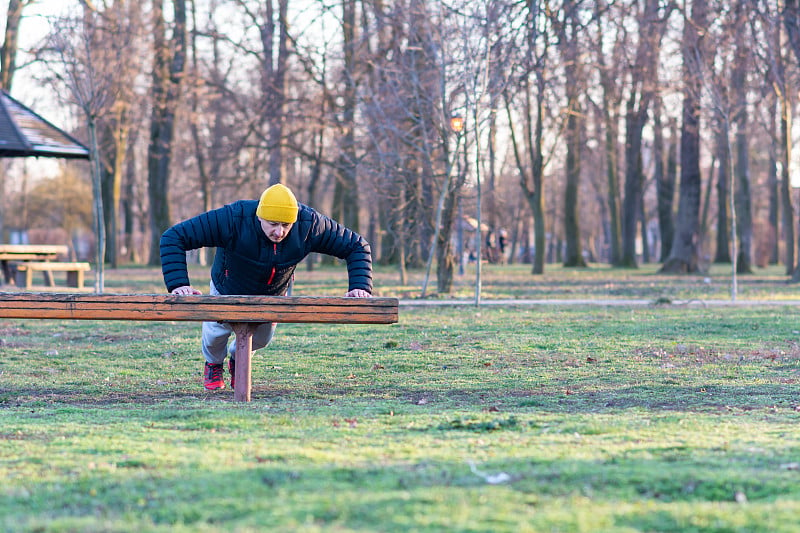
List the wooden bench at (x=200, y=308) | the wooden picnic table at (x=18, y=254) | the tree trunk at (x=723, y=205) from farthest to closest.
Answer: the tree trunk at (x=723, y=205) < the wooden picnic table at (x=18, y=254) < the wooden bench at (x=200, y=308)

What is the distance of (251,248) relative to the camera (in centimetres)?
685

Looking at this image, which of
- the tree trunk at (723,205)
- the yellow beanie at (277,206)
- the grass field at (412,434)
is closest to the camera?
the grass field at (412,434)

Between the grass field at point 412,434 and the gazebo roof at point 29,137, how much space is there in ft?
25.0

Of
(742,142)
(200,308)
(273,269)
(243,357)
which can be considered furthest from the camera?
(742,142)

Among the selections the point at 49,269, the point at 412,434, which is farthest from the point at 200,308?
the point at 49,269

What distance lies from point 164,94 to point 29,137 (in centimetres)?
1420

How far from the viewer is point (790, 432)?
215 inches

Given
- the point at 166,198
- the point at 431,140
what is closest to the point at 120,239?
the point at 166,198

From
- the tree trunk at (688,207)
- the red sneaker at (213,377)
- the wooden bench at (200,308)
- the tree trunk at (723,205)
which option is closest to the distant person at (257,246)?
the red sneaker at (213,377)

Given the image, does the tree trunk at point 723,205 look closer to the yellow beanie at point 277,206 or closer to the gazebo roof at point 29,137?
the gazebo roof at point 29,137

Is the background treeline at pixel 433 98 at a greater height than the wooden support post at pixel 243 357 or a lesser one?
greater

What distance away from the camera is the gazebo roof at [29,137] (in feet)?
58.1

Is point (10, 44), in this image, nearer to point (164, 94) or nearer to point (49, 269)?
point (164, 94)

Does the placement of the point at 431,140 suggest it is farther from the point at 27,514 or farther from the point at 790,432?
the point at 27,514
